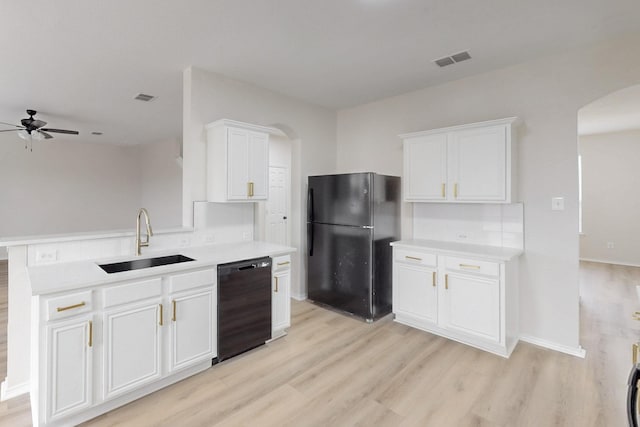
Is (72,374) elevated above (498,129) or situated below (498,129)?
below

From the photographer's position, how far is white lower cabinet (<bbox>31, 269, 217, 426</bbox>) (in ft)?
5.81

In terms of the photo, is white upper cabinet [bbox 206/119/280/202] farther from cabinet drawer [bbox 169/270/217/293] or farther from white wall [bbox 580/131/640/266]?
white wall [bbox 580/131/640/266]

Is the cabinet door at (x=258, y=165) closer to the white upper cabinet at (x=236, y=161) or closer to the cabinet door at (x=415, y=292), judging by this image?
the white upper cabinet at (x=236, y=161)

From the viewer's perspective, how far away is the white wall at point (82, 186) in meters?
6.67

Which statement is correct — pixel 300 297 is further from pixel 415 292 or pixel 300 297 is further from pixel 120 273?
pixel 120 273

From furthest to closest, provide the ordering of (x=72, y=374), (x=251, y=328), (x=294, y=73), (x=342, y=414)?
1. (x=294, y=73)
2. (x=251, y=328)
3. (x=342, y=414)
4. (x=72, y=374)

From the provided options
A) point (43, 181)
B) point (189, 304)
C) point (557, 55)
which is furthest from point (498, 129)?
point (43, 181)

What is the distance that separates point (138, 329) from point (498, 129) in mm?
3354

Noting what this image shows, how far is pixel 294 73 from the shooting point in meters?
3.28

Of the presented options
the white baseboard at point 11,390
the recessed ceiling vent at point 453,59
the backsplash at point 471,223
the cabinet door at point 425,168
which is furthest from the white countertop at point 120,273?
the recessed ceiling vent at point 453,59

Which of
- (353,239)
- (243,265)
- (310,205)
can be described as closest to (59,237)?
(243,265)

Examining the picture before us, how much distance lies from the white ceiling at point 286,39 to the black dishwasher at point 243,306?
1.89 meters

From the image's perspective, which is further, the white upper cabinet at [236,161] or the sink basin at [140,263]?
the white upper cabinet at [236,161]

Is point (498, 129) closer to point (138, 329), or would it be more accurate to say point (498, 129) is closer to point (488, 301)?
point (488, 301)
